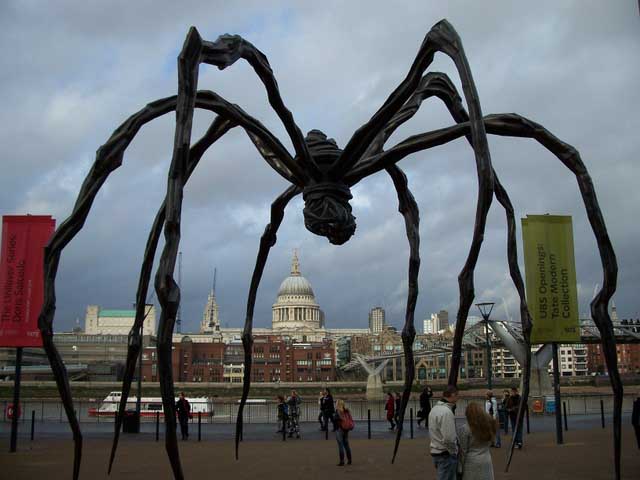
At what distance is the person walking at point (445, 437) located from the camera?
21.5 ft

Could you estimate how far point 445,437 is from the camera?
21.5ft

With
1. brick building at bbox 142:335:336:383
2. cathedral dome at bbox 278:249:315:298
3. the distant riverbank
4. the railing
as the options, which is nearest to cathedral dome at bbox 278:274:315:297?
cathedral dome at bbox 278:249:315:298

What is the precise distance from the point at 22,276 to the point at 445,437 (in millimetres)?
12216

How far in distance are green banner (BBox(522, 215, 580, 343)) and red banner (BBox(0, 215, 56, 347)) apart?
11022 mm

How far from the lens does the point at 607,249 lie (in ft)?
20.2

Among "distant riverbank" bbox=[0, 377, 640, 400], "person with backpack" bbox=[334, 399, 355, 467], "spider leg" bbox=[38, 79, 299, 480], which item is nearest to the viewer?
"spider leg" bbox=[38, 79, 299, 480]

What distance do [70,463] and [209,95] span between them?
1110 cm

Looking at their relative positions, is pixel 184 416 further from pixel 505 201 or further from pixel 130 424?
pixel 505 201

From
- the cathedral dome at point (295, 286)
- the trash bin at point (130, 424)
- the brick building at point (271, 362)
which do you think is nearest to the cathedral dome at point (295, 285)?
the cathedral dome at point (295, 286)

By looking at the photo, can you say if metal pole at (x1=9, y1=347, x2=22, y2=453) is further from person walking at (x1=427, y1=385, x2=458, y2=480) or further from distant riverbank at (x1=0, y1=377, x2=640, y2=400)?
distant riverbank at (x1=0, y1=377, x2=640, y2=400)

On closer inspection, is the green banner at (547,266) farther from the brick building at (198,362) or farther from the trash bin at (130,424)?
the brick building at (198,362)

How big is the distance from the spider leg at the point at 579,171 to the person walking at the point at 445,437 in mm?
1423

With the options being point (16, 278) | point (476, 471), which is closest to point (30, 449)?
point (16, 278)

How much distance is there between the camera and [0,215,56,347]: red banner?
15.5m
